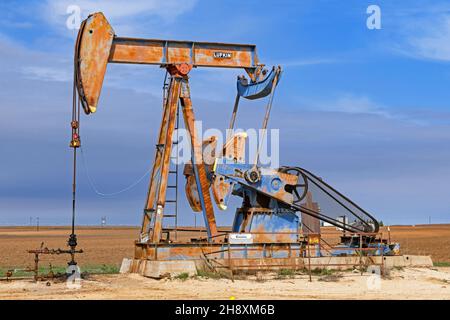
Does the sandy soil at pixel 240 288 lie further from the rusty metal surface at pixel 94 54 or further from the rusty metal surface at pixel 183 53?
the rusty metal surface at pixel 183 53

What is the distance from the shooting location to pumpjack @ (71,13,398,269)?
1756cm

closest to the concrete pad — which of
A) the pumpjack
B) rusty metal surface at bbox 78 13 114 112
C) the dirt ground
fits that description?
the pumpjack

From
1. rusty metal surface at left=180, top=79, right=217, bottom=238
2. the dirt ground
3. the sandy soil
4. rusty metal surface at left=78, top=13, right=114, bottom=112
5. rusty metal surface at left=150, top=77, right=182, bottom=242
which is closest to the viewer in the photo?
the sandy soil

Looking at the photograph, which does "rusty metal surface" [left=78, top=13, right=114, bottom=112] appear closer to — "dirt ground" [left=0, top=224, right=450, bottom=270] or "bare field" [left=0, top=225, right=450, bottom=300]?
"bare field" [left=0, top=225, right=450, bottom=300]

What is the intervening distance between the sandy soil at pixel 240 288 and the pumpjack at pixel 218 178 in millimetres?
1126

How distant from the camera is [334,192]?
19203mm

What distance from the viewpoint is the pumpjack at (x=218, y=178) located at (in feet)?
57.6

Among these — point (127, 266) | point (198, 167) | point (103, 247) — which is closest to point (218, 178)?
point (198, 167)

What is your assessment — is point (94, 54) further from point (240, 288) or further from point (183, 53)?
point (240, 288)

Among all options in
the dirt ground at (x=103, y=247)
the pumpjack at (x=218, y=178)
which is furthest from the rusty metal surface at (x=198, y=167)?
the dirt ground at (x=103, y=247)

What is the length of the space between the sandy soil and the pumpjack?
3.69 ft

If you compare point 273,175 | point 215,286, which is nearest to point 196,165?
point 273,175

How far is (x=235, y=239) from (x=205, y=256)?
30.8 inches

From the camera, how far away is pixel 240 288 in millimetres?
15461
